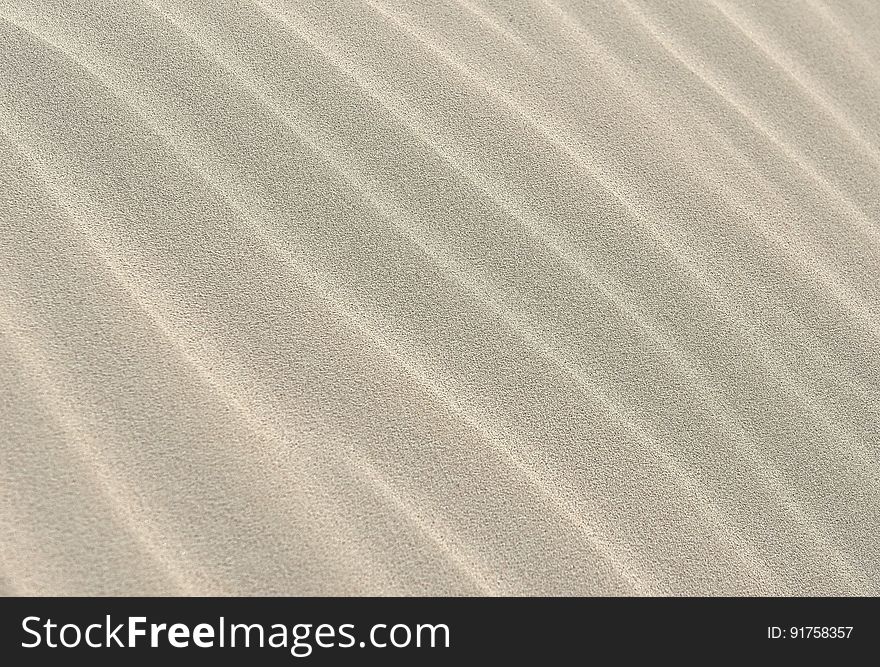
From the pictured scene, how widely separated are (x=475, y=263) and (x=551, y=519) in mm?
488

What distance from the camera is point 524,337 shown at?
1632mm

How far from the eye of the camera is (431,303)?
1.65 metres

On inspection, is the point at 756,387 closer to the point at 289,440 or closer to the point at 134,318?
the point at 289,440

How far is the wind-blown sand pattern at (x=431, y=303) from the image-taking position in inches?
55.2

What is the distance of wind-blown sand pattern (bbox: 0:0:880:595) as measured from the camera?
140 cm

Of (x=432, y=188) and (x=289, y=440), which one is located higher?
(x=432, y=188)
